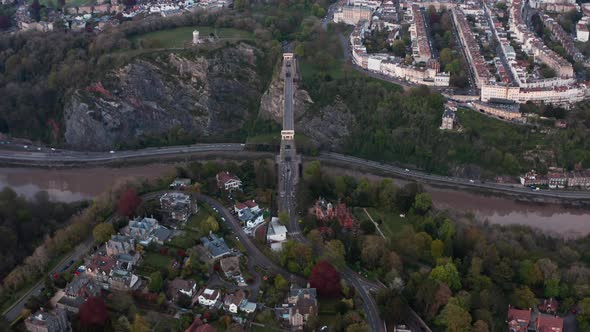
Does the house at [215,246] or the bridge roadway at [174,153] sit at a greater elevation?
the house at [215,246]

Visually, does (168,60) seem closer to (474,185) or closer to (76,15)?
(76,15)

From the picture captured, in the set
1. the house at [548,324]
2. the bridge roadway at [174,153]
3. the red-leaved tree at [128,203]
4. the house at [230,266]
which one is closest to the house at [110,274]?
the house at [230,266]

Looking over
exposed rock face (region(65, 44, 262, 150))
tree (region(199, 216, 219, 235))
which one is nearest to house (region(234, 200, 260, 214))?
tree (region(199, 216, 219, 235))

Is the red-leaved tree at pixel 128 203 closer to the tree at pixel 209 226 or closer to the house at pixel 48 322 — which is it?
the tree at pixel 209 226

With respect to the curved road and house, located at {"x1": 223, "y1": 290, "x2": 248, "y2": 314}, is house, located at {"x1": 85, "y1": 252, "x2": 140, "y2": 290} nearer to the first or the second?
the curved road

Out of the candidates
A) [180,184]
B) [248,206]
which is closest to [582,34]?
[248,206]

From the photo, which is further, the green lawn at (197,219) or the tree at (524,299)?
the green lawn at (197,219)
